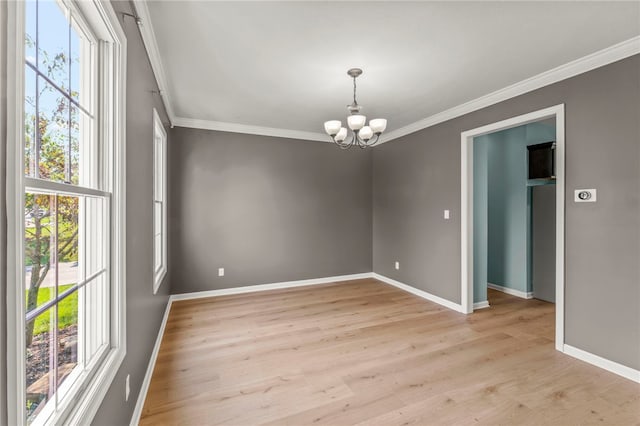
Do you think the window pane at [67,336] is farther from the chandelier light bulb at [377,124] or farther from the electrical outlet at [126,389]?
the chandelier light bulb at [377,124]

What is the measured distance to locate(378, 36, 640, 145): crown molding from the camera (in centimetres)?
226

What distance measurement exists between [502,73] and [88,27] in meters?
3.18

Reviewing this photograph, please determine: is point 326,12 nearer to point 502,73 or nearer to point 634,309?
point 502,73

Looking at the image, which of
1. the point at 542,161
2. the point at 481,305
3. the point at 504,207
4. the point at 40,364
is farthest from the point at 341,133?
the point at 504,207

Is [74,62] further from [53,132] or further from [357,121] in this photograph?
[357,121]

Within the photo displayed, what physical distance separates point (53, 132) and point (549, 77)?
12.0 feet

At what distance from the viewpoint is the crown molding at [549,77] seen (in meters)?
2.26

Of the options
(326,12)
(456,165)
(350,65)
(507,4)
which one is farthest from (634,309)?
(326,12)

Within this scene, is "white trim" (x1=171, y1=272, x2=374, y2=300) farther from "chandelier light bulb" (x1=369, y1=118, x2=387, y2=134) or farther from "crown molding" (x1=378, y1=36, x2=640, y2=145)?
"chandelier light bulb" (x1=369, y1=118, x2=387, y2=134)

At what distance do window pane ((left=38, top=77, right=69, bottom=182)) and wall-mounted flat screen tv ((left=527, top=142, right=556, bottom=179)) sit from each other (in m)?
5.04

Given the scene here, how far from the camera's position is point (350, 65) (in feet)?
8.45

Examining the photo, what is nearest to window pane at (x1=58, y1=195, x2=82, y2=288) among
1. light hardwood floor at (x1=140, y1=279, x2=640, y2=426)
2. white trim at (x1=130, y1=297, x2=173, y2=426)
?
white trim at (x1=130, y1=297, x2=173, y2=426)

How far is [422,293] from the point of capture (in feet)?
14.1

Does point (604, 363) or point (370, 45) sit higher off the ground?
point (370, 45)
